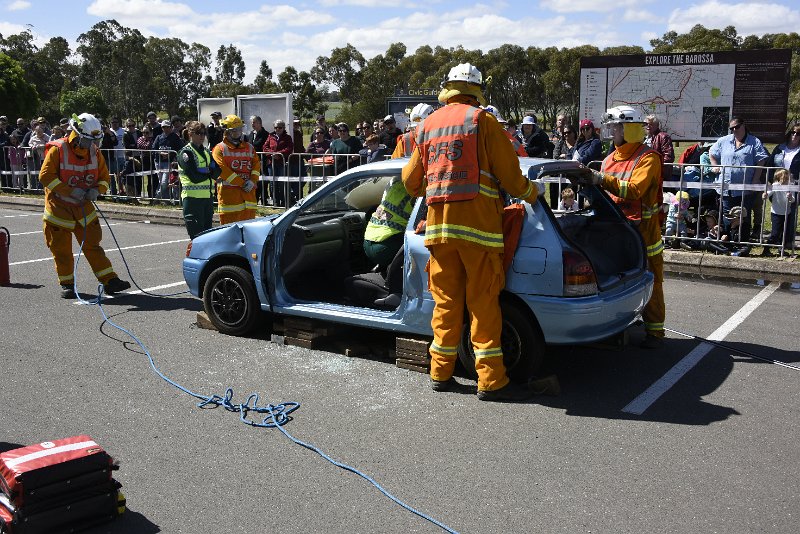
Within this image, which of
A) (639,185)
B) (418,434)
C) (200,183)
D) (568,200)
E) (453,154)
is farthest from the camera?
(568,200)

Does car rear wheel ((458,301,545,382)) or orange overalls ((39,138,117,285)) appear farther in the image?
orange overalls ((39,138,117,285))

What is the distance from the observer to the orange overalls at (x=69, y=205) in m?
8.58

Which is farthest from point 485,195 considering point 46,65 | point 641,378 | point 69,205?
point 46,65

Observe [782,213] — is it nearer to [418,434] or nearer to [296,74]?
[418,434]

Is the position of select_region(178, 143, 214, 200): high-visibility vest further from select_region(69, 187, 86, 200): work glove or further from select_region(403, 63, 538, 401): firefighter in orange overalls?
select_region(403, 63, 538, 401): firefighter in orange overalls

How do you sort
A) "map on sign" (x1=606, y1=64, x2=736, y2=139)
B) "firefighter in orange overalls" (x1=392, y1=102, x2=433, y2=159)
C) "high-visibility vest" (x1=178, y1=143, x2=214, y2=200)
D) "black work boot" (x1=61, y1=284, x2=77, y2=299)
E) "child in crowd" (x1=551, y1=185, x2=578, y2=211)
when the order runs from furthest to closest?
"map on sign" (x1=606, y1=64, x2=736, y2=139) → "child in crowd" (x1=551, y1=185, x2=578, y2=211) → "high-visibility vest" (x1=178, y1=143, x2=214, y2=200) → "black work boot" (x1=61, y1=284, x2=77, y2=299) → "firefighter in orange overalls" (x1=392, y1=102, x2=433, y2=159)

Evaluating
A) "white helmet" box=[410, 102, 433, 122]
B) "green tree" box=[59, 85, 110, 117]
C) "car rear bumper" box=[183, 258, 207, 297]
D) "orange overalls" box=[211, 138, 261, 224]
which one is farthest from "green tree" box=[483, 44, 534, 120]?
"car rear bumper" box=[183, 258, 207, 297]

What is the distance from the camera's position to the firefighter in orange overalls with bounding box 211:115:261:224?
970cm

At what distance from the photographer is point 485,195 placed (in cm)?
526

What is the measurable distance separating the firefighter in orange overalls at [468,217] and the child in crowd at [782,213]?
6.04m

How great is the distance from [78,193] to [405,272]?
181 inches

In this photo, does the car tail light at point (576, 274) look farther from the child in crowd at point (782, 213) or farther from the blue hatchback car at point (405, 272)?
the child in crowd at point (782, 213)

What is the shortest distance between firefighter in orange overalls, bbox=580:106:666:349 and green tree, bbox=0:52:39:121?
167 ft

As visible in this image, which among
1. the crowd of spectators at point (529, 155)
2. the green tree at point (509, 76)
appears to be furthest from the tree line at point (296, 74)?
the crowd of spectators at point (529, 155)
